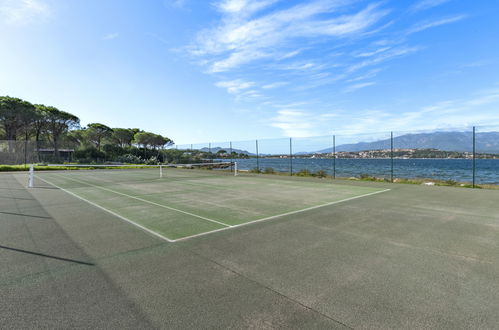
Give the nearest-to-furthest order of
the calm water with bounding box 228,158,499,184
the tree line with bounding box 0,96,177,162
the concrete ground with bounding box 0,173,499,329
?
the concrete ground with bounding box 0,173,499,329, the calm water with bounding box 228,158,499,184, the tree line with bounding box 0,96,177,162

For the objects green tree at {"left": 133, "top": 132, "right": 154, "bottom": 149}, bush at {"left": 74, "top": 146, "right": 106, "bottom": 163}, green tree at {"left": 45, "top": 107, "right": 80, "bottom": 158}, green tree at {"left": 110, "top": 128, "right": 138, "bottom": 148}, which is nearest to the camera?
bush at {"left": 74, "top": 146, "right": 106, "bottom": 163}

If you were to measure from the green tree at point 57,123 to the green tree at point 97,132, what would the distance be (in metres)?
7.84

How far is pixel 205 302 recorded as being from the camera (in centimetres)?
244

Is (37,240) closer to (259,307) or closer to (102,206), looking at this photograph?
(102,206)

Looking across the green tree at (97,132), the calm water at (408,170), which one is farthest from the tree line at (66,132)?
the calm water at (408,170)

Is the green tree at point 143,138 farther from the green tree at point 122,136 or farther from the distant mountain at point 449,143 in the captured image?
the distant mountain at point 449,143

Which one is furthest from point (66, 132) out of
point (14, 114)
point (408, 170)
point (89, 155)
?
point (408, 170)

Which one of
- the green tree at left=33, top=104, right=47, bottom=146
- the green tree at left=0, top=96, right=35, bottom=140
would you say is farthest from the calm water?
the green tree at left=0, top=96, right=35, bottom=140

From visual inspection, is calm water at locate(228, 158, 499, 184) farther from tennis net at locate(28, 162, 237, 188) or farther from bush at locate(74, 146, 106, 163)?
bush at locate(74, 146, 106, 163)

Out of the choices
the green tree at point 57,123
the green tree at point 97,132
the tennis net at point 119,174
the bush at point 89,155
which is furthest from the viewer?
the green tree at point 97,132

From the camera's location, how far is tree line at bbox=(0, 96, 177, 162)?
130 ft

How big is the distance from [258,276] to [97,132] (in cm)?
6918

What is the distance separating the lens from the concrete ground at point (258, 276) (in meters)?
2.22

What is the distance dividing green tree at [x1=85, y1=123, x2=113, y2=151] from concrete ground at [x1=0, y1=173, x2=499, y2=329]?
211ft
